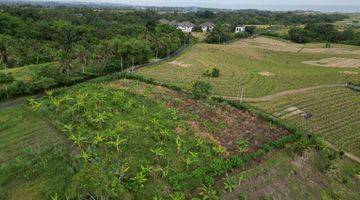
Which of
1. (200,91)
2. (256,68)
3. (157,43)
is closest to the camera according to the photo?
(200,91)

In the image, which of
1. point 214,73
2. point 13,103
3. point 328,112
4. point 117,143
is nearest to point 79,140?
point 117,143

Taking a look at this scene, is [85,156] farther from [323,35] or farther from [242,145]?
[323,35]

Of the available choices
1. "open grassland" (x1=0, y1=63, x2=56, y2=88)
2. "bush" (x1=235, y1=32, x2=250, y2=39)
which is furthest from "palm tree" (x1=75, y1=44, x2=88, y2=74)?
"bush" (x1=235, y1=32, x2=250, y2=39)

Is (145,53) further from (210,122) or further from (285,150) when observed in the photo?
(285,150)

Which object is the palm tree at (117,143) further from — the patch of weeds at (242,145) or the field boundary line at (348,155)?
the field boundary line at (348,155)

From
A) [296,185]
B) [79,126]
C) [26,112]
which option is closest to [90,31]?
[26,112]

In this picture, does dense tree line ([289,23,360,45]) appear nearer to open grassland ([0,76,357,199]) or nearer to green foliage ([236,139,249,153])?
open grassland ([0,76,357,199])

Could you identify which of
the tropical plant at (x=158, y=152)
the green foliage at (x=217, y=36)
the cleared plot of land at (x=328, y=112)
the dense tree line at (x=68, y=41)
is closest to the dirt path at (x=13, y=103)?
the dense tree line at (x=68, y=41)
